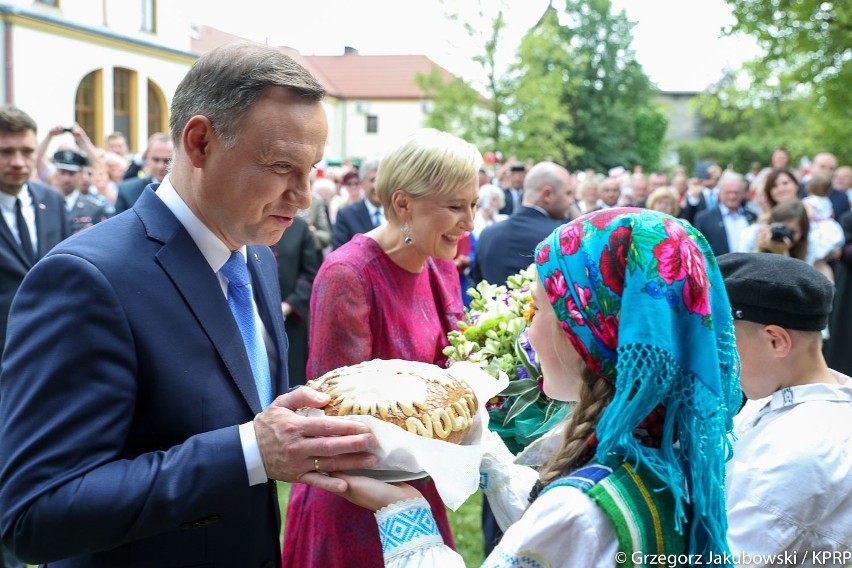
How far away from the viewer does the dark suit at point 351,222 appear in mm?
8219

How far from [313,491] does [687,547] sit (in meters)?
1.56

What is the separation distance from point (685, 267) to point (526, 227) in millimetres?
4453

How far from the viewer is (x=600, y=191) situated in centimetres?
1362

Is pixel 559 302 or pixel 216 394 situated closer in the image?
pixel 559 302

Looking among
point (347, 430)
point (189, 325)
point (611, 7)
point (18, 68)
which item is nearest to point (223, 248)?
point (189, 325)

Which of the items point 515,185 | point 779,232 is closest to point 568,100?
point 515,185

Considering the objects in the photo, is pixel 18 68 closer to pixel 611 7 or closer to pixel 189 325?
pixel 189 325

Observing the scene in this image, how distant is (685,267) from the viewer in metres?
1.55

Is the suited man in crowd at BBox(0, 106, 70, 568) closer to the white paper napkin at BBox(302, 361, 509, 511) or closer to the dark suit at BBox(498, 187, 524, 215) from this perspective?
the white paper napkin at BBox(302, 361, 509, 511)

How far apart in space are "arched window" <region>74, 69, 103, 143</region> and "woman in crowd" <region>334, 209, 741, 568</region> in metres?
27.9

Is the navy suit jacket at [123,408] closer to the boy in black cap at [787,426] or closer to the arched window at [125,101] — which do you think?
the boy in black cap at [787,426]

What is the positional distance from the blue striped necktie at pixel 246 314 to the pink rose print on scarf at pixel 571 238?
87 cm

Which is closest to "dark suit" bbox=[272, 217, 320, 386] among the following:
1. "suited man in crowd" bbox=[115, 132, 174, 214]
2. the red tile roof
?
"suited man in crowd" bbox=[115, 132, 174, 214]

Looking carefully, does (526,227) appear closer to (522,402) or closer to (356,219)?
(356,219)
